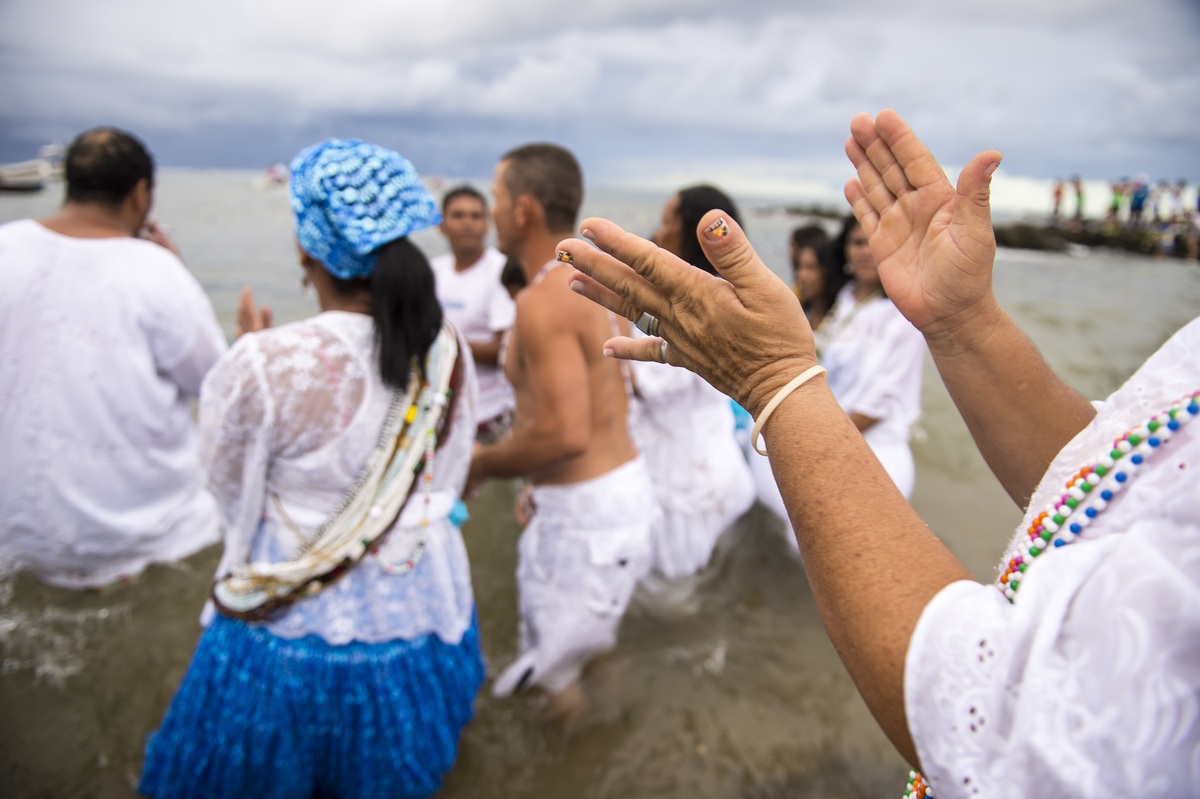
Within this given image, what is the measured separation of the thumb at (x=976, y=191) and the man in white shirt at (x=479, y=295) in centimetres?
323

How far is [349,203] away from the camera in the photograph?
1.75 meters

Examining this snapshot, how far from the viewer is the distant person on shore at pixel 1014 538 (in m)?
0.61

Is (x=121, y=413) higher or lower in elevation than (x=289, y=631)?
higher

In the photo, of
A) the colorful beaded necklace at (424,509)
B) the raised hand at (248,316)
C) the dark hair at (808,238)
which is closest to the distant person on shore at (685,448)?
the dark hair at (808,238)

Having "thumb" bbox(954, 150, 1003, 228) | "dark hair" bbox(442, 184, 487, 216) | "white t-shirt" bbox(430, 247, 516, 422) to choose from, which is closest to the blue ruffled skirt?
"thumb" bbox(954, 150, 1003, 228)

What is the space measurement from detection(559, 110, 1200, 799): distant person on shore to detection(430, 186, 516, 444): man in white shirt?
3.14 m

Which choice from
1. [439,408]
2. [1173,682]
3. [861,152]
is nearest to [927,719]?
[1173,682]

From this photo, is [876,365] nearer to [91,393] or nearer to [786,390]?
[786,390]

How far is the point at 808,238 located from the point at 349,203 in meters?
3.89

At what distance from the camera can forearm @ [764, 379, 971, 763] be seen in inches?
29.9

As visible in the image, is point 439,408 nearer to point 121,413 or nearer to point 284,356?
point 284,356

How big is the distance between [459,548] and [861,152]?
5.72ft

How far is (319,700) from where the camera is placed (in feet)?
5.96

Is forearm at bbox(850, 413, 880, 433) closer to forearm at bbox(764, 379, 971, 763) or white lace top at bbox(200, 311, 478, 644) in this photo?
white lace top at bbox(200, 311, 478, 644)
